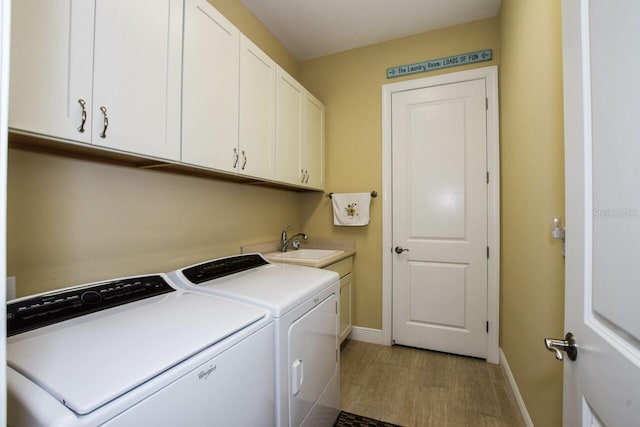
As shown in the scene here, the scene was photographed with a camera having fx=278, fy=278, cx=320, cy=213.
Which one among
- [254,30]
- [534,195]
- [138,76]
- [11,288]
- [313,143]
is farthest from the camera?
[313,143]

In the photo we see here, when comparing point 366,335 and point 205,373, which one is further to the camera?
point 366,335

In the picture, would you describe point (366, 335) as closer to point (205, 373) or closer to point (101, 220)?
point (205, 373)

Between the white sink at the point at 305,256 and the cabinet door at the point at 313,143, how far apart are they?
0.62 m

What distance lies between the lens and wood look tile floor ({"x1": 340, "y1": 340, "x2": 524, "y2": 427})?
169 cm

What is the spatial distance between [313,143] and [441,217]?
1.33 m

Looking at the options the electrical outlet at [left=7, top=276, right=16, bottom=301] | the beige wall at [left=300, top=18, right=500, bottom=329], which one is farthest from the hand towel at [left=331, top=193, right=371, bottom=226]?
the electrical outlet at [left=7, top=276, right=16, bottom=301]

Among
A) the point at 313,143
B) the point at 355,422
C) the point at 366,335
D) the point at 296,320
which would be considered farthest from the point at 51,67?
the point at 366,335

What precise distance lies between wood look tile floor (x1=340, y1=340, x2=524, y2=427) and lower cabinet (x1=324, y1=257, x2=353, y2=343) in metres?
0.20

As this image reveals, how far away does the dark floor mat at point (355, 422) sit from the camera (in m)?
1.62

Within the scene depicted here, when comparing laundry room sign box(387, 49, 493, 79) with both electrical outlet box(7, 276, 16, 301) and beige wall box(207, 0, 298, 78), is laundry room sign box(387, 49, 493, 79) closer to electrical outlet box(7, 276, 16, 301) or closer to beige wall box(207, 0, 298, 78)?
beige wall box(207, 0, 298, 78)

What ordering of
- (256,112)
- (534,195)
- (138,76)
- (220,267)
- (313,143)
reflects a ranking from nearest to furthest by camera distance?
1. (138,76)
2. (534,195)
3. (220,267)
4. (256,112)
5. (313,143)

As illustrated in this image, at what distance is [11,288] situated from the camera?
3.19 feet

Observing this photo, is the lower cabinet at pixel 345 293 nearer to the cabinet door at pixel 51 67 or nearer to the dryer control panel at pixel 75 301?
the dryer control panel at pixel 75 301

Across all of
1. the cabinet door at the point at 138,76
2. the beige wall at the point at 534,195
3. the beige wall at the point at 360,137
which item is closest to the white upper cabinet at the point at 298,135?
the beige wall at the point at 360,137
